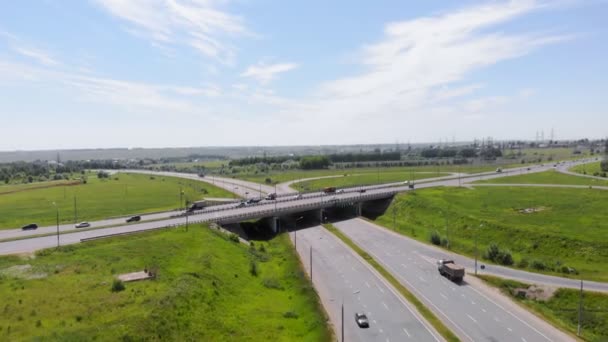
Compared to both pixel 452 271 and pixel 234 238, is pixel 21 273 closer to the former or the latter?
pixel 234 238

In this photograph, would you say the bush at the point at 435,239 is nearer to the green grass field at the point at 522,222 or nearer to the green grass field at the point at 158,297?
the green grass field at the point at 522,222

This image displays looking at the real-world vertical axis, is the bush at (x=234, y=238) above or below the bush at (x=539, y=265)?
above

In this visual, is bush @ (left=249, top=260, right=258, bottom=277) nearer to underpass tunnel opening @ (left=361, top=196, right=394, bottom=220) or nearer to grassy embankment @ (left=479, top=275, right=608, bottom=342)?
grassy embankment @ (left=479, top=275, right=608, bottom=342)

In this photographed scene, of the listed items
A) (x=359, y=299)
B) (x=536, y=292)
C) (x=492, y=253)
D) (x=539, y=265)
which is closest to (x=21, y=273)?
(x=359, y=299)

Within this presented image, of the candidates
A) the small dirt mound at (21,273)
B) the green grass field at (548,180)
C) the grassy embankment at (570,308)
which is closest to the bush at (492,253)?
the grassy embankment at (570,308)

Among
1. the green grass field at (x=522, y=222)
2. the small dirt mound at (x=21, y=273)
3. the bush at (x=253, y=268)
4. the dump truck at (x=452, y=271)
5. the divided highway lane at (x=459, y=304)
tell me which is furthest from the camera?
the green grass field at (x=522, y=222)

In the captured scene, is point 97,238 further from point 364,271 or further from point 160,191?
point 160,191
